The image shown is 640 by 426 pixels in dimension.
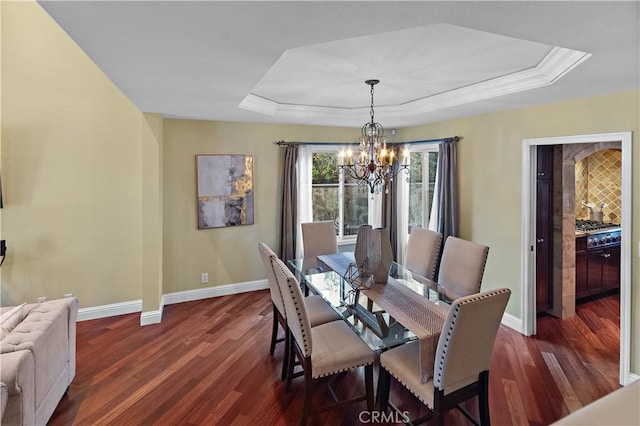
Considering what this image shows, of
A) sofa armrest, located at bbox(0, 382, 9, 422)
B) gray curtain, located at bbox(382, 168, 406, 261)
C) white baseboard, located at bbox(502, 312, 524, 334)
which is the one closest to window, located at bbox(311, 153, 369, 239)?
gray curtain, located at bbox(382, 168, 406, 261)

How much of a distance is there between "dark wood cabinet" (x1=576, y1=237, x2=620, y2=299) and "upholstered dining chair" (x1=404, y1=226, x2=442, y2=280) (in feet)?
6.99

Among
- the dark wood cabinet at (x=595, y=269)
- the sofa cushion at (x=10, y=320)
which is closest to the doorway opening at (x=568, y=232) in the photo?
the dark wood cabinet at (x=595, y=269)

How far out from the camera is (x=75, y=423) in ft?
7.93

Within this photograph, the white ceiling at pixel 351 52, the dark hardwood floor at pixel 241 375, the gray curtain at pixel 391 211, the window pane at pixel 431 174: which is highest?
the white ceiling at pixel 351 52

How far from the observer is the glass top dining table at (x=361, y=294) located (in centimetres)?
241

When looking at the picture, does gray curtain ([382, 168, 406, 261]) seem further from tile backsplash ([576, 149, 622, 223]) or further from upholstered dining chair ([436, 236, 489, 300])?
tile backsplash ([576, 149, 622, 223])

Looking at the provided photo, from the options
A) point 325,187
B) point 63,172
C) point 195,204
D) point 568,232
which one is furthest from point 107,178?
point 568,232

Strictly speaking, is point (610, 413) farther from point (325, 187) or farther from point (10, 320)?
point (325, 187)

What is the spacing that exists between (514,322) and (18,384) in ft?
14.0

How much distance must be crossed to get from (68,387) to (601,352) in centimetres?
474

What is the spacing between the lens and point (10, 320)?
2.36 meters

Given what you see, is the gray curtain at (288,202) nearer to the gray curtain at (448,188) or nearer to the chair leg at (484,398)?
the gray curtain at (448,188)

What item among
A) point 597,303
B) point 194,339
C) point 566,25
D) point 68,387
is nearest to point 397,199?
point 597,303

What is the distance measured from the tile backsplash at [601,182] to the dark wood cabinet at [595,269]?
72cm
